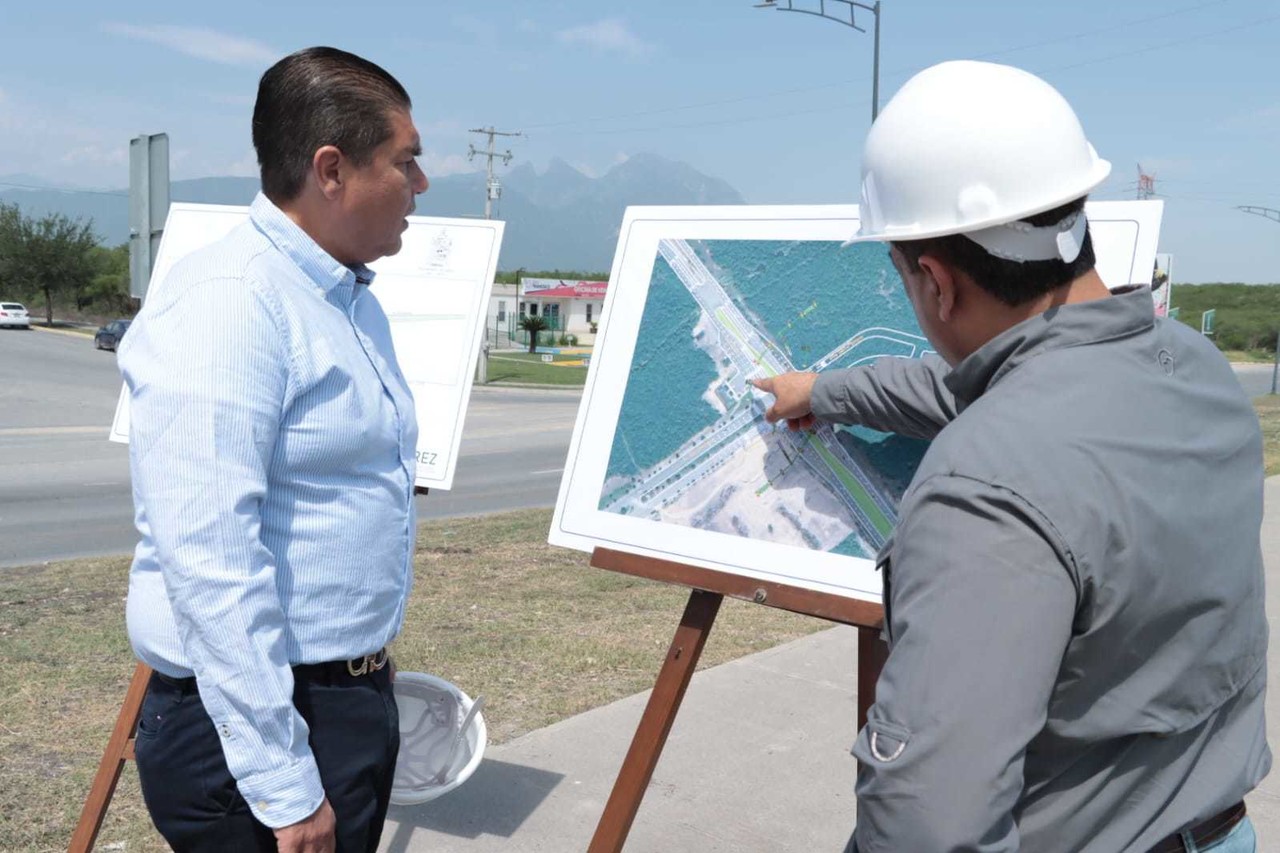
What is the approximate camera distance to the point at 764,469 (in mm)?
2828

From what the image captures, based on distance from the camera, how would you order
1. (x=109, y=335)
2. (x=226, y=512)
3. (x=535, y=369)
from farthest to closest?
(x=535, y=369) < (x=109, y=335) < (x=226, y=512)

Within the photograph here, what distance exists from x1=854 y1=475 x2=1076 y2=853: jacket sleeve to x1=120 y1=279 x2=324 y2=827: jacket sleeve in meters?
1.03

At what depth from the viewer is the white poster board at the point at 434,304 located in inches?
140

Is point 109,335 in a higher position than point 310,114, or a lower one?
lower

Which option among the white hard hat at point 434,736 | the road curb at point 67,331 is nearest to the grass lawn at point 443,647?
the white hard hat at point 434,736

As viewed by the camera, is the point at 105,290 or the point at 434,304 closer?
the point at 434,304

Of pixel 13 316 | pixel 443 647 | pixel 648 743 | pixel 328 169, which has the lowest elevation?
pixel 13 316

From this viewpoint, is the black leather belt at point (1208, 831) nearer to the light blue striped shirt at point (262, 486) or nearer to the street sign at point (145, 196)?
the light blue striped shirt at point (262, 486)

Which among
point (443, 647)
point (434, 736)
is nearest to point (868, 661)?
point (434, 736)

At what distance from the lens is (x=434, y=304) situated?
3.75m

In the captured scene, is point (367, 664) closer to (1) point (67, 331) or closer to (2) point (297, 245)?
(2) point (297, 245)

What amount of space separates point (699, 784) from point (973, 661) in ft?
10.7

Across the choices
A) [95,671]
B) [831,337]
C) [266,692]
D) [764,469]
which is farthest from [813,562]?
[95,671]

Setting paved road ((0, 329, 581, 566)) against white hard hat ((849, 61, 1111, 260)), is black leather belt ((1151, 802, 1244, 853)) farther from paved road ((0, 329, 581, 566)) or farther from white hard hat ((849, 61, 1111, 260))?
paved road ((0, 329, 581, 566))
